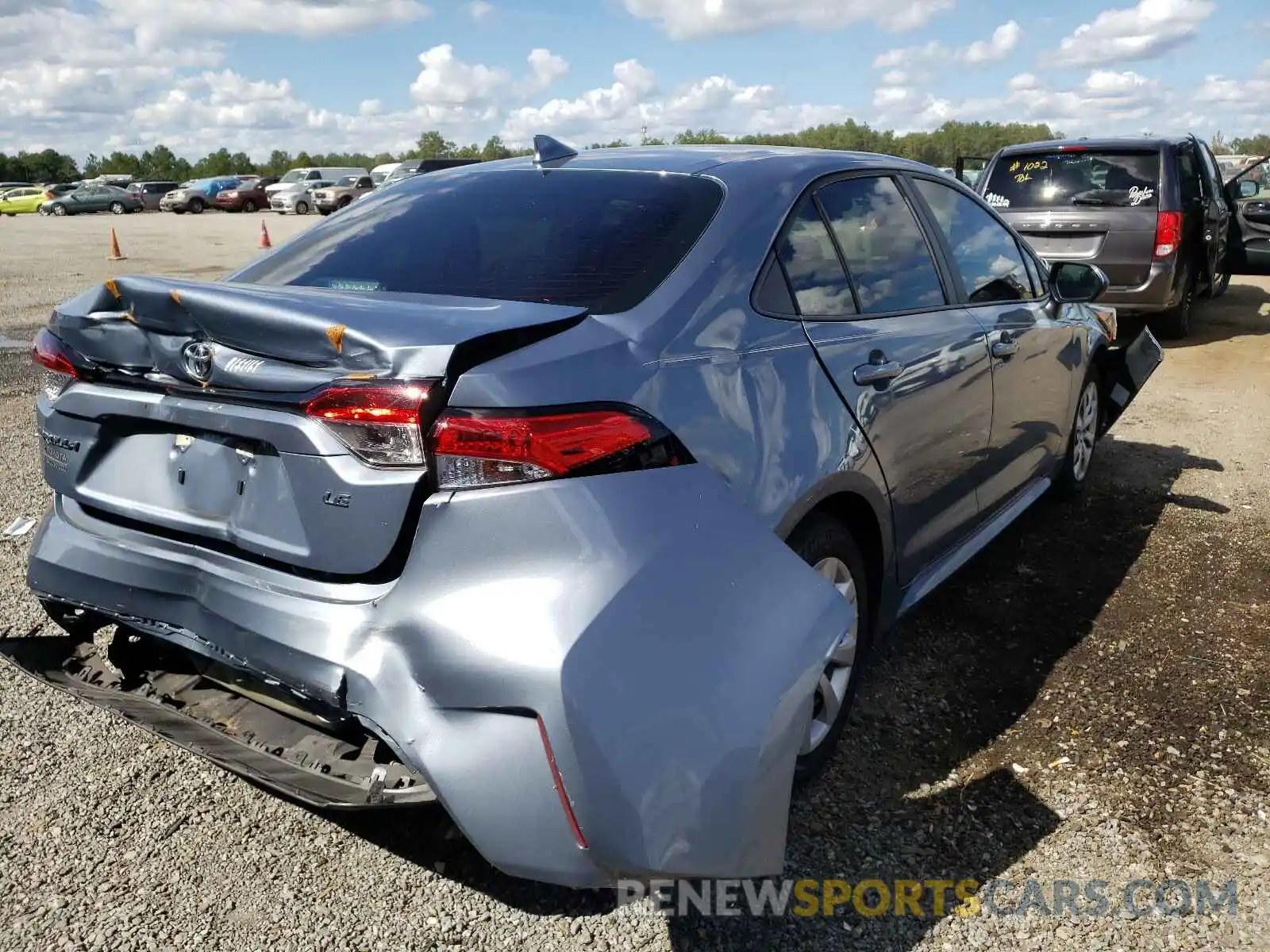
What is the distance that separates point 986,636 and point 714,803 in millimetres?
2237

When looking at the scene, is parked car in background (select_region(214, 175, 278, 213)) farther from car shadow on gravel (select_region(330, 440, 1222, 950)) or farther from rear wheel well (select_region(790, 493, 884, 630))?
rear wheel well (select_region(790, 493, 884, 630))

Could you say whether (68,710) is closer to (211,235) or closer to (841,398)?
(841,398)

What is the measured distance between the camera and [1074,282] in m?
4.43

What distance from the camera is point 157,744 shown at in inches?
120

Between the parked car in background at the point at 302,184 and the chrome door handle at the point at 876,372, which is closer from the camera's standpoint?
the chrome door handle at the point at 876,372

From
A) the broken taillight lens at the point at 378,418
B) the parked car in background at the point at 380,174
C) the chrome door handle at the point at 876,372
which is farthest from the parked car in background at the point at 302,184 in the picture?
the broken taillight lens at the point at 378,418

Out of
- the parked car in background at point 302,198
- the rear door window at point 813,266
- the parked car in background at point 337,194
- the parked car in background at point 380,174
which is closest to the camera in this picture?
the rear door window at point 813,266

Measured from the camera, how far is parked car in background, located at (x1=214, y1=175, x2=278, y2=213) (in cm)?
4356

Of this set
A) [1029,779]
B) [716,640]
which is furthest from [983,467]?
[716,640]

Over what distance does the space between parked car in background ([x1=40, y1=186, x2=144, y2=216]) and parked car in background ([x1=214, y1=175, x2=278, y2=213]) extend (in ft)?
18.5

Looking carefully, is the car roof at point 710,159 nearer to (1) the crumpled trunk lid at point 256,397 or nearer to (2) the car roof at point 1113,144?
(1) the crumpled trunk lid at point 256,397

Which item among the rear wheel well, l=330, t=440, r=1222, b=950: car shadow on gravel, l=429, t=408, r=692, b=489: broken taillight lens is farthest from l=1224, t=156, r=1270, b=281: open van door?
l=429, t=408, r=692, b=489: broken taillight lens

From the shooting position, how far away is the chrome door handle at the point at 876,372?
9.14 feet

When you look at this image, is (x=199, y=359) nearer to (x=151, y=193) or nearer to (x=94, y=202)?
(x=94, y=202)
